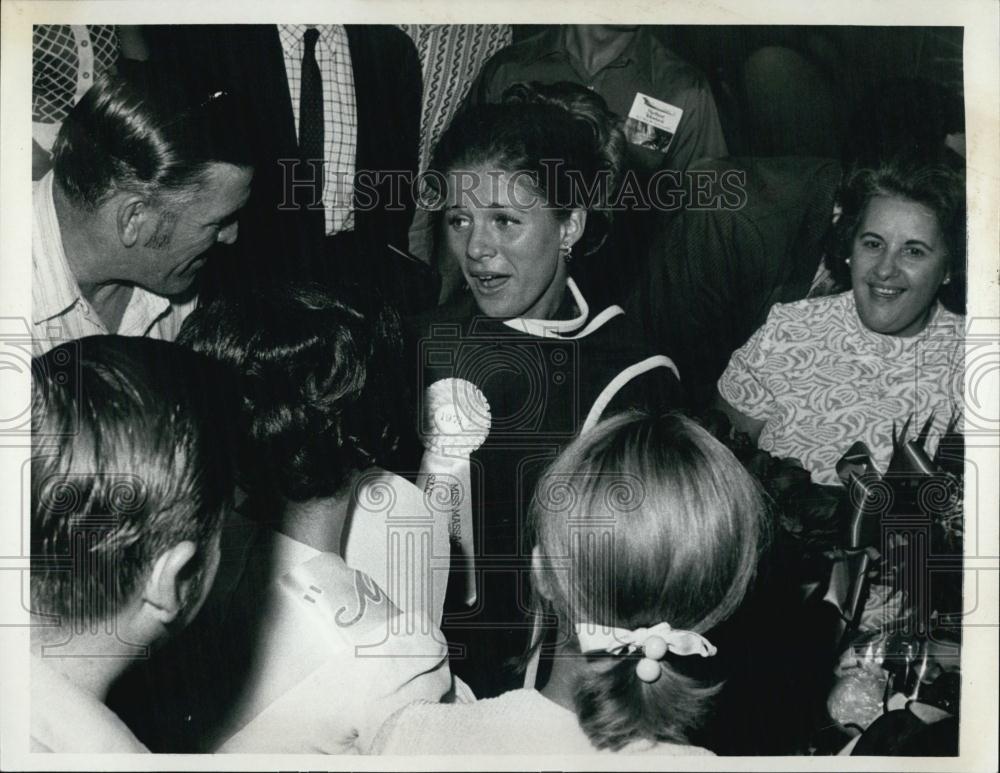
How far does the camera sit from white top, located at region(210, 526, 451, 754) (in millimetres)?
2500

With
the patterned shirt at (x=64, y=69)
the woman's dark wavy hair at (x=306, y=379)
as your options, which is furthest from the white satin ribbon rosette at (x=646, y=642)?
the patterned shirt at (x=64, y=69)

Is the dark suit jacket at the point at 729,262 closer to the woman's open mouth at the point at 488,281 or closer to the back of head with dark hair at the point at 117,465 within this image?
the woman's open mouth at the point at 488,281

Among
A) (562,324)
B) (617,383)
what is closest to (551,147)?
(562,324)

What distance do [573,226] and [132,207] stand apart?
1075 millimetres

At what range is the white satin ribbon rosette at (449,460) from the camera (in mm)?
2543

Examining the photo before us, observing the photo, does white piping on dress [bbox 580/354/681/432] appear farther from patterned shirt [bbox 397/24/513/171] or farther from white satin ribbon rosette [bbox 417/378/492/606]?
patterned shirt [bbox 397/24/513/171]

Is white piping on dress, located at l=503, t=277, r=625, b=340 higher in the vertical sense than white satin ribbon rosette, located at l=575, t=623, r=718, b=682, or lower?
higher

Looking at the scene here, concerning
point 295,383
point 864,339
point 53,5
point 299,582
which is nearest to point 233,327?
point 295,383

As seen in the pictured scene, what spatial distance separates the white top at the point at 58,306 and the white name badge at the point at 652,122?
1224mm

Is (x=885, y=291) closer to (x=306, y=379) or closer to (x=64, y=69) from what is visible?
(x=306, y=379)

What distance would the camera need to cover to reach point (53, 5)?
8.38 ft

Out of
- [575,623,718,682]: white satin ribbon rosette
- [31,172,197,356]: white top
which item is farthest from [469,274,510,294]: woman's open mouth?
[575,623,718,682]: white satin ribbon rosette

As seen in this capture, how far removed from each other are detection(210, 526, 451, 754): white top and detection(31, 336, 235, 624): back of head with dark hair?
17cm

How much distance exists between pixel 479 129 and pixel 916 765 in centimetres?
192
